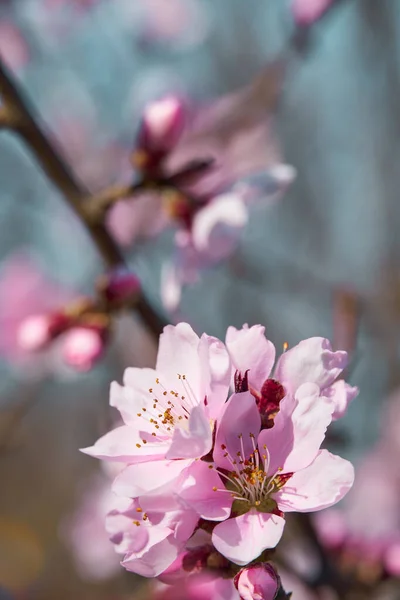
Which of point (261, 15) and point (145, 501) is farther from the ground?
point (145, 501)

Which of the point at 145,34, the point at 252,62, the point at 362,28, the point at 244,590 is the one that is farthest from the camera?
the point at 252,62

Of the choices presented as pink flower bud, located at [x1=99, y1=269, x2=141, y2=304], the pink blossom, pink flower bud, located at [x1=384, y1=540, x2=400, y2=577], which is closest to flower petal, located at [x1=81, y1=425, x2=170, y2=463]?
pink flower bud, located at [x1=99, y1=269, x2=141, y2=304]

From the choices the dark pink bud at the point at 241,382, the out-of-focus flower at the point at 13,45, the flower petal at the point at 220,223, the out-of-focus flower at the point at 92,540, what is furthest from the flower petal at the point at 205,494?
the out-of-focus flower at the point at 13,45

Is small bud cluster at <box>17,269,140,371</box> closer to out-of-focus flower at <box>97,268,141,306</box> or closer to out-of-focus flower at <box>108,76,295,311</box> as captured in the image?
out-of-focus flower at <box>97,268,141,306</box>

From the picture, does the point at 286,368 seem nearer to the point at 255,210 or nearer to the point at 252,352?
the point at 252,352

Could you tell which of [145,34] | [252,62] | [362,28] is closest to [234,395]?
[362,28]

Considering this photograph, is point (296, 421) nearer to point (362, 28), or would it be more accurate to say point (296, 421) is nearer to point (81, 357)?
point (81, 357)
